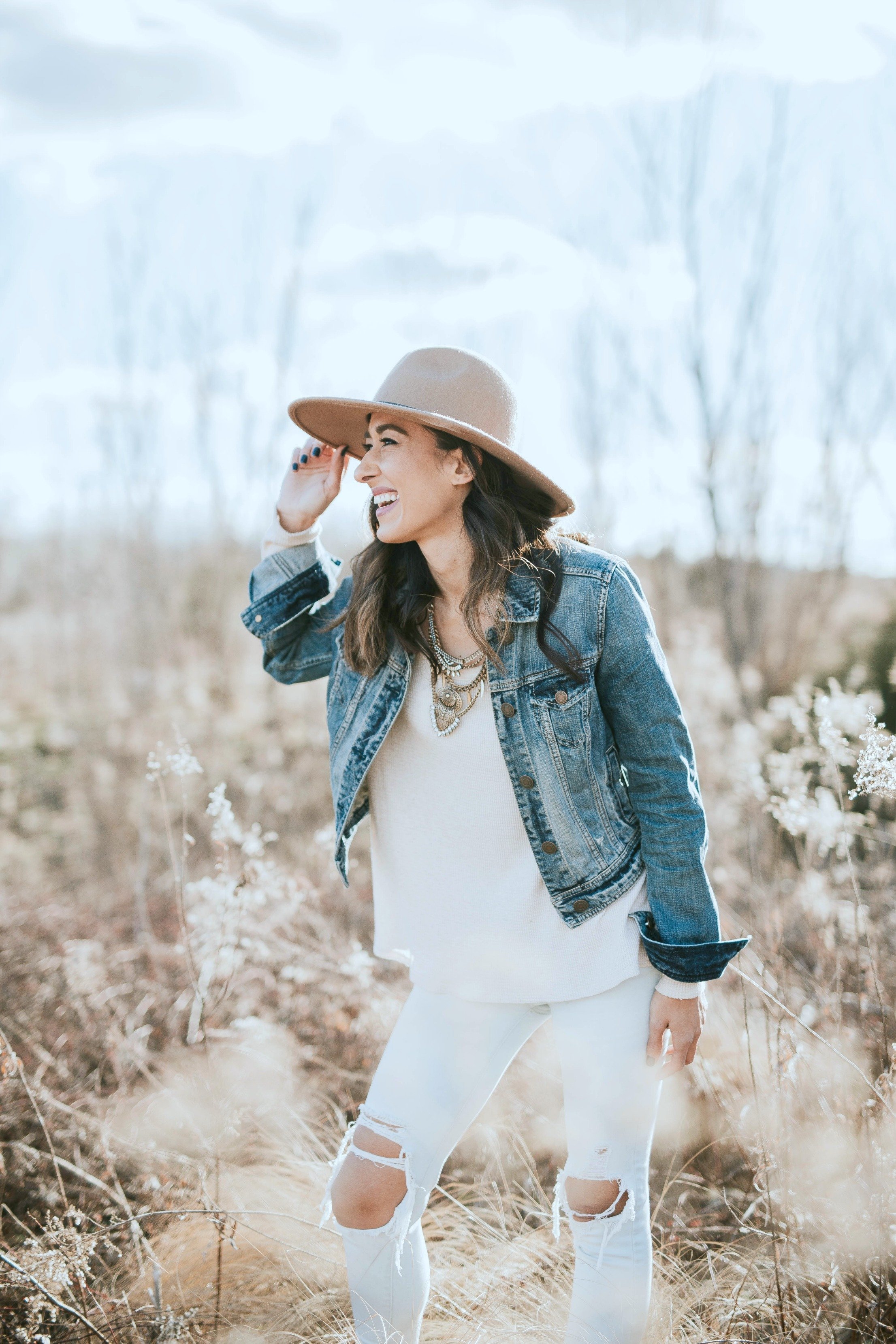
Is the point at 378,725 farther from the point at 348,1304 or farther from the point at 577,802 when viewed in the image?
the point at 348,1304

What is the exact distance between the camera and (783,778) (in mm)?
2689

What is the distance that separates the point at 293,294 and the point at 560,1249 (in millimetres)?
7461

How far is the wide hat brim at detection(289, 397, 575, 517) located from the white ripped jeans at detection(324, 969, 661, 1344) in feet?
3.24

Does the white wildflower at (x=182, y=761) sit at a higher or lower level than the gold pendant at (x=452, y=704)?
lower

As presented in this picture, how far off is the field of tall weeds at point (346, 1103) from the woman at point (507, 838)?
310mm

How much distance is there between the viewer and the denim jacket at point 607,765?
63.4 inches

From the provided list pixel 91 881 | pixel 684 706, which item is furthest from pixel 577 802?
pixel 91 881

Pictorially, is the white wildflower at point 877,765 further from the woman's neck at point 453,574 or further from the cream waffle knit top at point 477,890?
the woman's neck at point 453,574

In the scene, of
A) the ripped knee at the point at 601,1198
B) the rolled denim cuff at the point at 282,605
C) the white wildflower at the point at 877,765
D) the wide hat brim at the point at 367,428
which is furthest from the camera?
the rolled denim cuff at the point at 282,605

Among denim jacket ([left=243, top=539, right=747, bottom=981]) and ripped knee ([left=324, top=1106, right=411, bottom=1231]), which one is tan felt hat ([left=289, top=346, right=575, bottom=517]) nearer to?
denim jacket ([left=243, top=539, right=747, bottom=981])

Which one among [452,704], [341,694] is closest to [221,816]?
[341,694]

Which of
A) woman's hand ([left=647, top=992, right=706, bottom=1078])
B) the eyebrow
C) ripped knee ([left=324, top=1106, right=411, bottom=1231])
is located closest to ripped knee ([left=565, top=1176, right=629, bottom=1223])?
woman's hand ([left=647, top=992, right=706, bottom=1078])

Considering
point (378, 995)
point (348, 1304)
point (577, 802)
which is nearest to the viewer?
point (577, 802)

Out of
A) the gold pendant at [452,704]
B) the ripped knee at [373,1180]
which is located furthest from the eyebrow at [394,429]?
the ripped knee at [373,1180]
